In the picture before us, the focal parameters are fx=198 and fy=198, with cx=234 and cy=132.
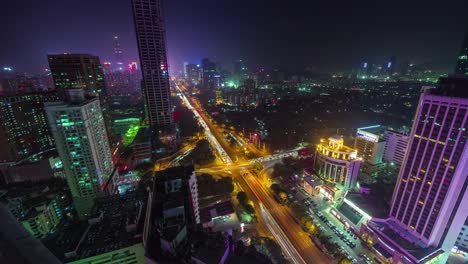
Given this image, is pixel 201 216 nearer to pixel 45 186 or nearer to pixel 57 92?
pixel 45 186

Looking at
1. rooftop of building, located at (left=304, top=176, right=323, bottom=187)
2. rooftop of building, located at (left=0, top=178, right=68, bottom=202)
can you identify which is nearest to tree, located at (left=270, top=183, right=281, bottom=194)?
rooftop of building, located at (left=304, top=176, right=323, bottom=187)

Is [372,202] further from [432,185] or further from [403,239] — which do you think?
[432,185]

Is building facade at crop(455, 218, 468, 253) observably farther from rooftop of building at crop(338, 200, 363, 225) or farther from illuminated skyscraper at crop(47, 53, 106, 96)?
illuminated skyscraper at crop(47, 53, 106, 96)

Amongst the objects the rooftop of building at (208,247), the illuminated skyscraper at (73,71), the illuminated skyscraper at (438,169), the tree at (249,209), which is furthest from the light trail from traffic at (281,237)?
the illuminated skyscraper at (73,71)

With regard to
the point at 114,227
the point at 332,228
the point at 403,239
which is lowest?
the point at 332,228

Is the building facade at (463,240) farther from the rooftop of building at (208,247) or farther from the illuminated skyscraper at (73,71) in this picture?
the illuminated skyscraper at (73,71)

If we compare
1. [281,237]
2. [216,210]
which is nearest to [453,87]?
[281,237]
